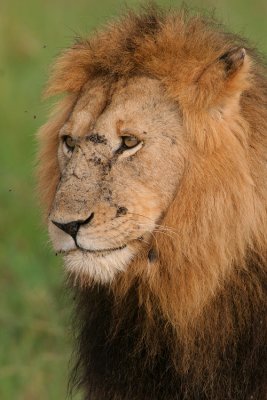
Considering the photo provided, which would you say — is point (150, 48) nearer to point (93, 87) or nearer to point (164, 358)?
point (93, 87)

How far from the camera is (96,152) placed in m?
5.01

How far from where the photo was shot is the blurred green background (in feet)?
24.7

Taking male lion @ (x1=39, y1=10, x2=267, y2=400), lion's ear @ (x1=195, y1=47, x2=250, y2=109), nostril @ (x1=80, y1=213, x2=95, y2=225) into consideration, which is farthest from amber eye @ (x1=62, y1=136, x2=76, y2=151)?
lion's ear @ (x1=195, y1=47, x2=250, y2=109)

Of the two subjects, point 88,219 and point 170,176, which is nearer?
point 88,219

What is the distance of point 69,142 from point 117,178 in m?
0.39

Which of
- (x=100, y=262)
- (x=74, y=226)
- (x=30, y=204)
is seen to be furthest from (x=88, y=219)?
(x=30, y=204)

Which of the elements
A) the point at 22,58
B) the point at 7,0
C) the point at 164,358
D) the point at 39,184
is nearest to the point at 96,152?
the point at 39,184

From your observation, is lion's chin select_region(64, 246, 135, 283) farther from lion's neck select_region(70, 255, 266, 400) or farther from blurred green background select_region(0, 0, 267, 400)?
blurred green background select_region(0, 0, 267, 400)

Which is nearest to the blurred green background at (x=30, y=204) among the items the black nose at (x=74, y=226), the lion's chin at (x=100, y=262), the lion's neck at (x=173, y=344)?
the lion's neck at (x=173, y=344)

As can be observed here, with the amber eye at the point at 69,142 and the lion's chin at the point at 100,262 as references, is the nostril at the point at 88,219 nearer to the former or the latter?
the lion's chin at the point at 100,262

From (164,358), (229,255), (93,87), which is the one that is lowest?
(164,358)

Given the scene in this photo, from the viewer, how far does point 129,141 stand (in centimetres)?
500

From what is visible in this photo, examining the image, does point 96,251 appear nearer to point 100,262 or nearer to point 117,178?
point 100,262

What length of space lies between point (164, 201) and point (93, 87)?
637mm
